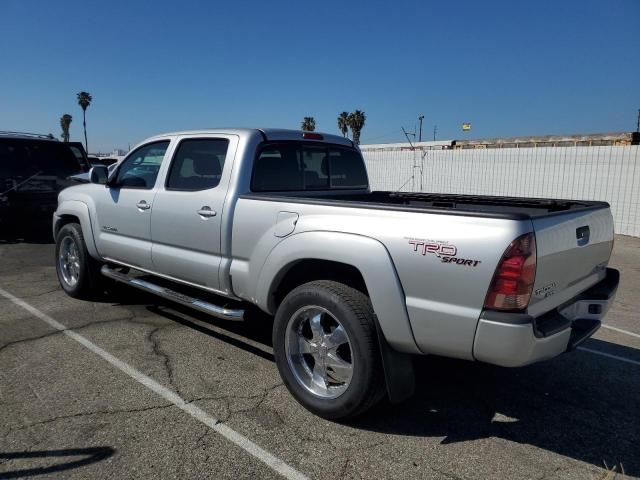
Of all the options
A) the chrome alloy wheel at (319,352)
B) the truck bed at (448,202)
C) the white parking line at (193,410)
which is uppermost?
the truck bed at (448,202)

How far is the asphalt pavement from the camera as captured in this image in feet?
9.49

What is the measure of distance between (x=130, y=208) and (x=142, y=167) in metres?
0.45

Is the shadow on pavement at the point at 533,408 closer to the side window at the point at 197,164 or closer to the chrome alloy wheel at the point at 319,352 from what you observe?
the chrome alloy wheel at the point at 319,352

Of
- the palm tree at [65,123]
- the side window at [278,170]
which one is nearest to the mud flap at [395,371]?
the side window at [278,170]

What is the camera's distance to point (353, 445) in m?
3.10

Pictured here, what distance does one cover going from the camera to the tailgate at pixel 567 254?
9.14 feet

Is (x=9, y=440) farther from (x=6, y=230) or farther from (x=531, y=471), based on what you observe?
(x=6, y=230)

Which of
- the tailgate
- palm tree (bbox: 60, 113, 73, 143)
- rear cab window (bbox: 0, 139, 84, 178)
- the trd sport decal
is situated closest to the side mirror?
the trd sport decal

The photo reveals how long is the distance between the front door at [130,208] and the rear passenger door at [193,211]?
20 centimetres

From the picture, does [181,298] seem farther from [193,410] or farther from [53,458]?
[53,458]

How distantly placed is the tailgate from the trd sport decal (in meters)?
0.38

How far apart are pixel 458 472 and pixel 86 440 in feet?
7.00

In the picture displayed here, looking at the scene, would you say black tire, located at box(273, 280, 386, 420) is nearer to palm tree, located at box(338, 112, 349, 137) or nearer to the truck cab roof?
the truck cab roof

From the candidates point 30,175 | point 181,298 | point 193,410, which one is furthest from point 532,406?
point 30,175
